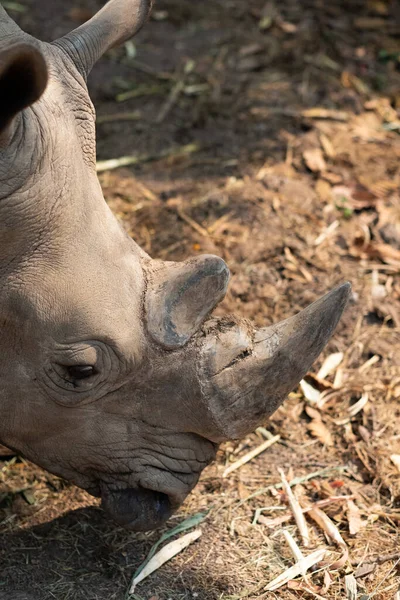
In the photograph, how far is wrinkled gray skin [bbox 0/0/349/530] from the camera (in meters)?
3.47

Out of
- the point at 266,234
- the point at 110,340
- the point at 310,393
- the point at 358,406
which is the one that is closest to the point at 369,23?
the point at 266,234

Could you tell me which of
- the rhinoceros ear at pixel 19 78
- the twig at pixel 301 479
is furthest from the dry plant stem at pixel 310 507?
the rhinoceros ear at pixel 19 78

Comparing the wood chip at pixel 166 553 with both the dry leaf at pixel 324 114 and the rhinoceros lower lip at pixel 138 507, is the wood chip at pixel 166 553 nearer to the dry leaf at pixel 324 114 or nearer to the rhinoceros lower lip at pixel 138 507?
the rhinoceros lower lip at pixel 138 507

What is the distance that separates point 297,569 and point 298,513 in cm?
36

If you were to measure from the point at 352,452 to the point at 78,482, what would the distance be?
1.59 metres

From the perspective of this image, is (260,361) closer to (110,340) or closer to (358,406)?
(110,340)

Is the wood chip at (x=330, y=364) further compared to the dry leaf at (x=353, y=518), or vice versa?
the wood chip at (x=330, y=364)

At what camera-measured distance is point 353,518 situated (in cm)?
450

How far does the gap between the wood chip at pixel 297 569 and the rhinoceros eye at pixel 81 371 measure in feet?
4.00

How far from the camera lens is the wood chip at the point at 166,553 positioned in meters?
4.09

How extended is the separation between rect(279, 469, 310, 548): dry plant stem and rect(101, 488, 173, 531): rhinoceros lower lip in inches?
32.4

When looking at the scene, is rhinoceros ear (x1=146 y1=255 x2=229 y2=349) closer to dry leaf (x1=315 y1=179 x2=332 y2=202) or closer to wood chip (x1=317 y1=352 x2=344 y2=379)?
wood chip (x1=317 y1=352 x2=344 y2=379)

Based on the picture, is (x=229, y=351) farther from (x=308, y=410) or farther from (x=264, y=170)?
(x=264, y=170)

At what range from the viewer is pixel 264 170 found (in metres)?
7.11
